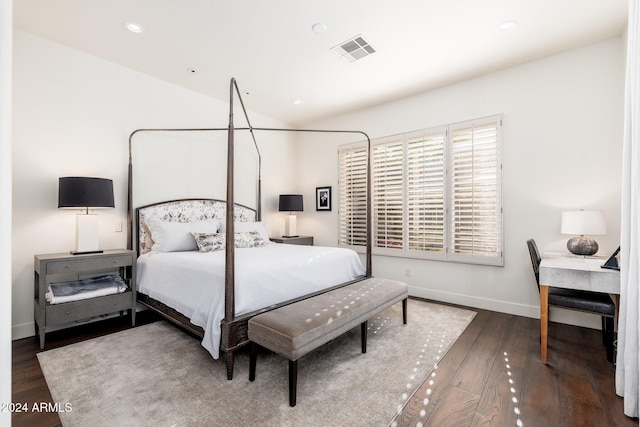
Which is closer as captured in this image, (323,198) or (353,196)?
(353,196)

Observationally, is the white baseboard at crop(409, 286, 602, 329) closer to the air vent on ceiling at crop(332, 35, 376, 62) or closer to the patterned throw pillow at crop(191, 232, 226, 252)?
the patterned throw pillow at crop(191, 232, 226, 252)

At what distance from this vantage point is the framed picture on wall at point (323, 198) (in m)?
5.29

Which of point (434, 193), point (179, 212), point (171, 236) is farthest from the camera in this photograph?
point (434, 193)

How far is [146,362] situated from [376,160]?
3825 mm

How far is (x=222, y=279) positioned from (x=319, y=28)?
2.40m

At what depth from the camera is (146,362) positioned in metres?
2.36

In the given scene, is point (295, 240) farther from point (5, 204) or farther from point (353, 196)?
point (5, 204)

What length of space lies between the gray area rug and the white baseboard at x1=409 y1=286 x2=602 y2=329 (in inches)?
43.9

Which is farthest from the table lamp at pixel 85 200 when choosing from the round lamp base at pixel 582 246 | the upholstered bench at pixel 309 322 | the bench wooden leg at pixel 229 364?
the round lamp base at pixel 582 246

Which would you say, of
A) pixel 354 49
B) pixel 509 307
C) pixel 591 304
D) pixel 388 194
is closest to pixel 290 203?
pixel 388 194

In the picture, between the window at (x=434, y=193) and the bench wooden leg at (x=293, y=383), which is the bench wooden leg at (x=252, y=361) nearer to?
the bench wooden leg at (x=293, y=383)

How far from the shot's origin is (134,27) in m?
2.78

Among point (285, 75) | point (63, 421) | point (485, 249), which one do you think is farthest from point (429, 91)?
point (63, 421)

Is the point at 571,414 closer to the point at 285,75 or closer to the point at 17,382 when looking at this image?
the point at 17,382
